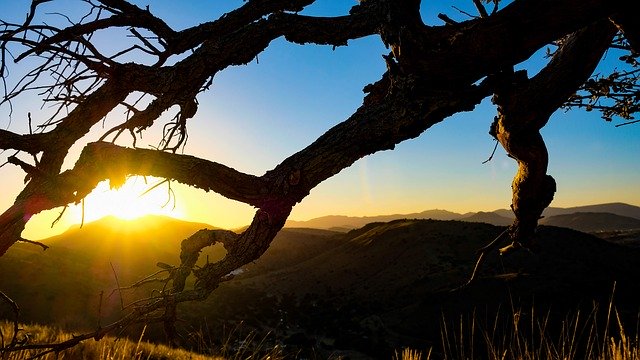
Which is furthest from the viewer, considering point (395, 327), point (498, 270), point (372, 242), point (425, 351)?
point (372, 242)

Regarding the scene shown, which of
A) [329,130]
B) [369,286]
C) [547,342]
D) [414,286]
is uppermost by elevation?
[329,130]

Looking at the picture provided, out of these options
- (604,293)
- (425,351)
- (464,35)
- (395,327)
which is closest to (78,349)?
(464,35)

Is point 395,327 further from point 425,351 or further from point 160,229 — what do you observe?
point 160,229

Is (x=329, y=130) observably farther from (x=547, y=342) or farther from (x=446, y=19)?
(x=547, y=342)

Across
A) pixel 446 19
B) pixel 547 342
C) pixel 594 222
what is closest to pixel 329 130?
pixel 446 19

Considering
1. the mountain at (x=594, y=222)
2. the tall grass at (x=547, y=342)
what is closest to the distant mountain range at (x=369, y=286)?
the tall grass at (x=547, y=342)

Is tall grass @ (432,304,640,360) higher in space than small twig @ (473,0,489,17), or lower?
lower

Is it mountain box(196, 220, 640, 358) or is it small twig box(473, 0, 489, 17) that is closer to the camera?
small twig box(473, 0, 489, 17)

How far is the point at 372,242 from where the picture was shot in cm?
4503

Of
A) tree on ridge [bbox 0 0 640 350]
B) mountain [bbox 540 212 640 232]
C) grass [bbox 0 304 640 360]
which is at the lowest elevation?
mountain [bbox 540 212 640 232]

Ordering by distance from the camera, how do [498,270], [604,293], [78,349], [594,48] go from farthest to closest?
[498,270] → [604,293] → [78,349] → [594,48]

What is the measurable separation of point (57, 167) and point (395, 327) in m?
22.4

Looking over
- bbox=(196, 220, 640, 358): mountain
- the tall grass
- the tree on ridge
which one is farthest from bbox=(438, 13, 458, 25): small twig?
bbox=(196, 220, 640, 358): mountain

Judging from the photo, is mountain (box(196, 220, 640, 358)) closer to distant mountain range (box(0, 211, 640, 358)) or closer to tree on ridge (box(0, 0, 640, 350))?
distant mountain range (box(0, 211, 640, 358))
